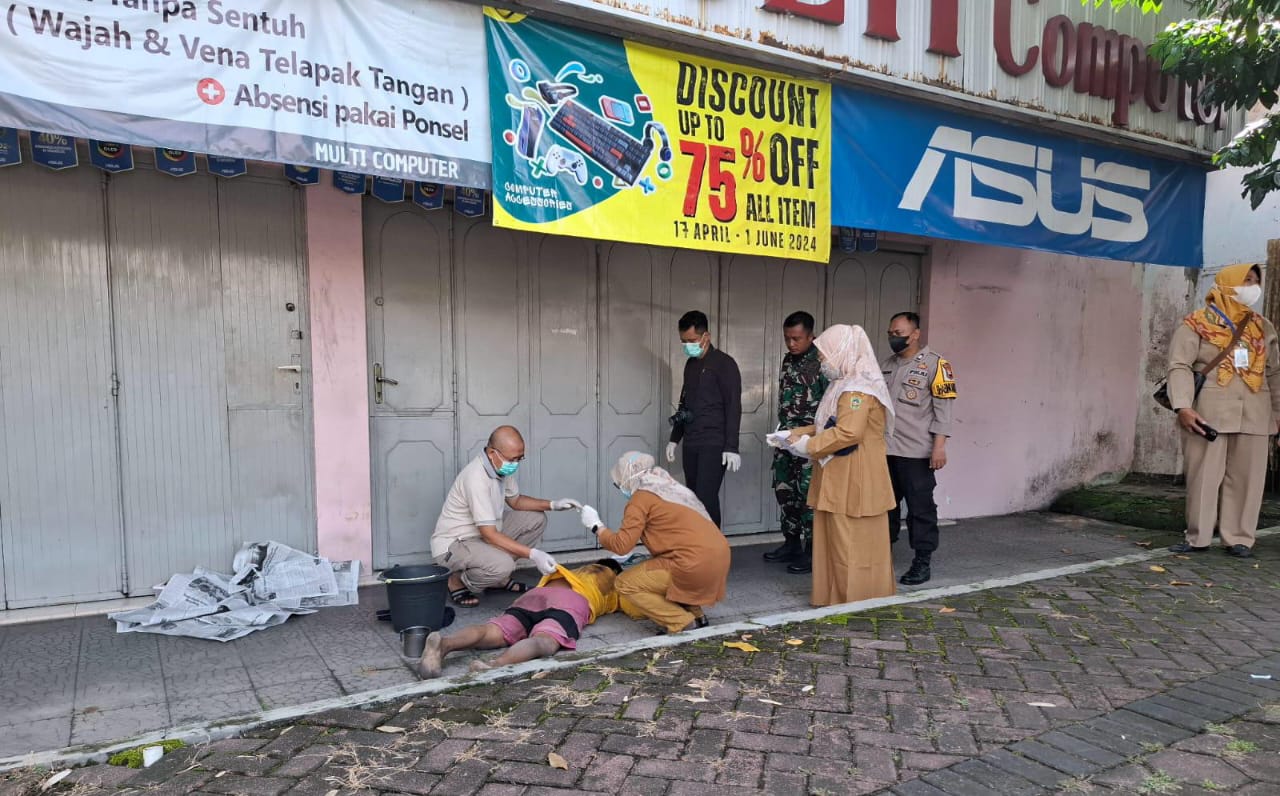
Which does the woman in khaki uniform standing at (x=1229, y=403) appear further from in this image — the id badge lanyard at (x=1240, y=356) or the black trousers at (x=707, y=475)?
the black trousers at (x=707, y=475)

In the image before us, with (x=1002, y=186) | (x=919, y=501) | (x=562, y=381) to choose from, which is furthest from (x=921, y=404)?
(x=562, y=381)

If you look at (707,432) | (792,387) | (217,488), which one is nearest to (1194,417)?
(792,387)

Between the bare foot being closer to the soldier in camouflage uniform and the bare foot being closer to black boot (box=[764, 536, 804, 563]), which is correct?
the soldier in camouflage uniform

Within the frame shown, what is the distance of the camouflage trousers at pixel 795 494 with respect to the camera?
17.3 ft

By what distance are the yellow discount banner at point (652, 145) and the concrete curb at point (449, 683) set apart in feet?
7.06

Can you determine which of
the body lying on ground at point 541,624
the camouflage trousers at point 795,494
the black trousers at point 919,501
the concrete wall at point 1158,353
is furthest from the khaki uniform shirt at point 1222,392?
the body lying on ground at point 541,624

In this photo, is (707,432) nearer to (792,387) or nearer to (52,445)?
(792,387)

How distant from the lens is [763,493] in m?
6.32

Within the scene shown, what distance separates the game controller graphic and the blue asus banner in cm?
188

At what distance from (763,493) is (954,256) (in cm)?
300

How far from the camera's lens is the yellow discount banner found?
390 cm

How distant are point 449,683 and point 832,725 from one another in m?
1.57

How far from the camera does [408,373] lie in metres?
4.87

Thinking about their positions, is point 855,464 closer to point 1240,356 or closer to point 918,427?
point 918,427
